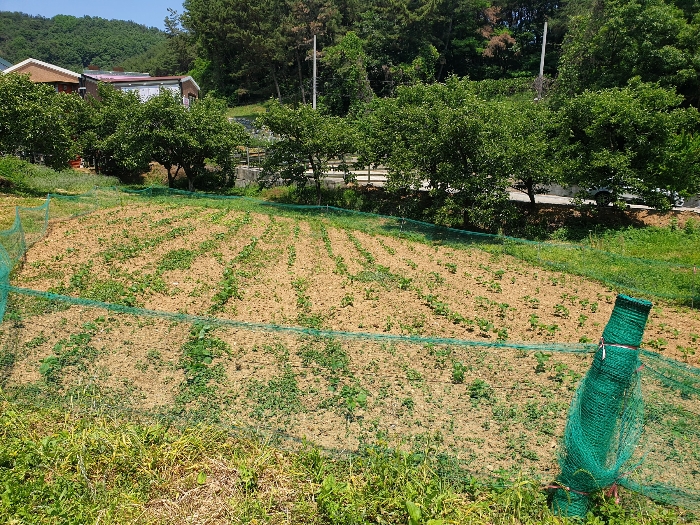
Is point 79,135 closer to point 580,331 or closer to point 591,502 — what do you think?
point 580,331

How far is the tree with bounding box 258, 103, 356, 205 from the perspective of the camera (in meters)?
22.9

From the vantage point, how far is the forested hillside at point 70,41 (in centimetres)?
12694

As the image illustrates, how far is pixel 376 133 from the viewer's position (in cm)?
2375

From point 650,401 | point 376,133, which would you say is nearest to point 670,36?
point 376,133

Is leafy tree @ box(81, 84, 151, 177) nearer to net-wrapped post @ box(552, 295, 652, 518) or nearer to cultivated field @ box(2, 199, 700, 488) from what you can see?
cultivated field @ box(2, 199, 700, 488)

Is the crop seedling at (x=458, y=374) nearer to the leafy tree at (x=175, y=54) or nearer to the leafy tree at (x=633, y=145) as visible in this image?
the leafy tree at (x=633, y=145)

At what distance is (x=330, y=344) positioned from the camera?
8.03 metres

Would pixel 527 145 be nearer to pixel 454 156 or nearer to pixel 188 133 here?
pixel 454 156

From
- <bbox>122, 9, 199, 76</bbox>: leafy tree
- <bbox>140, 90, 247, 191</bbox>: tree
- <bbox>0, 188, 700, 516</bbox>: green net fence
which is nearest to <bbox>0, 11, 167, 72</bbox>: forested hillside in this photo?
<bbox>122, 9, 199, 76</bbox>: leafy tree

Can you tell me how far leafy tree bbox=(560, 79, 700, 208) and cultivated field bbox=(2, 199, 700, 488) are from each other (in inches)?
257

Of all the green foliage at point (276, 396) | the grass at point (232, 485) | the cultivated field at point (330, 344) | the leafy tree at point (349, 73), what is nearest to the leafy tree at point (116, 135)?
the cultivated field at point (330, 344)

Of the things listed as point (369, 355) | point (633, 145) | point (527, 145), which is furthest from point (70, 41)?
point (369, 355)

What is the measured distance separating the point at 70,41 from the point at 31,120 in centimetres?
14332

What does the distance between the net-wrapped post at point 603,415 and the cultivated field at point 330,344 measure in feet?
2.40
